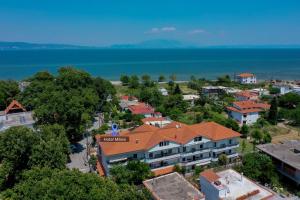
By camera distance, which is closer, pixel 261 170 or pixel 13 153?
pixel 13 153

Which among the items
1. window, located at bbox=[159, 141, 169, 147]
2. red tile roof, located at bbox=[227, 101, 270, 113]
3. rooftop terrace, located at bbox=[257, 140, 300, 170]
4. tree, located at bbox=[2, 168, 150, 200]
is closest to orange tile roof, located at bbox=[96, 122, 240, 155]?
window, located at bbox=[159, 141, 169, 147]

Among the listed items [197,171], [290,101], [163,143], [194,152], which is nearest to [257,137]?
[194,152]

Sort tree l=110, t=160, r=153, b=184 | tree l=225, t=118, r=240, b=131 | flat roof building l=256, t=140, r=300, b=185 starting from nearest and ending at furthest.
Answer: tree l=110, t=160, r=153, b=184 → flat roof building l=256, t=140, r=300, b=185 → tree l=225, t=118, r=240, b=131

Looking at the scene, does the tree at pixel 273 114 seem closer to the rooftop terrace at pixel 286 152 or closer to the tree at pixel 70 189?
the rooftop terrace at pixel 286 152

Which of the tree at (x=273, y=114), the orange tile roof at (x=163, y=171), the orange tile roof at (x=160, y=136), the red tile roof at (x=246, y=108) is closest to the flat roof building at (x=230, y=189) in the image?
the orange tile roof at (x=163, y=171)

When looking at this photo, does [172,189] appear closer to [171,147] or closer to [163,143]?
[163,143]

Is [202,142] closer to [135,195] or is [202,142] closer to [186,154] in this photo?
[186,154]

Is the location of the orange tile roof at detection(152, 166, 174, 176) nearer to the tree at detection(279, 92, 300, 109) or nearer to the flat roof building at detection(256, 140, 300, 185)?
the flat roof building at detection(256, 140, 300, 185)
